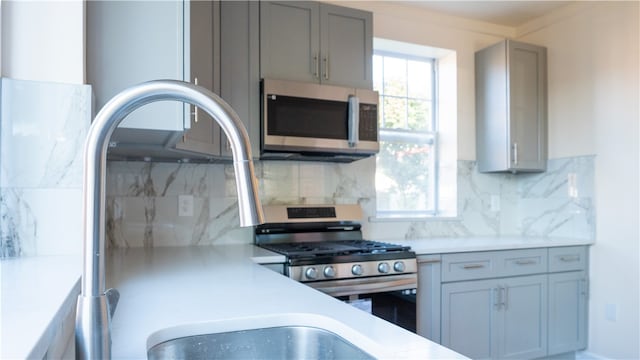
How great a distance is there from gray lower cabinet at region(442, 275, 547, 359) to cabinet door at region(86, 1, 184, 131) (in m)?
1.95

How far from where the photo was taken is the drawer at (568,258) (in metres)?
3.10

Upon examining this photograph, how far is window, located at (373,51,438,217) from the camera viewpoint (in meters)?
3.49

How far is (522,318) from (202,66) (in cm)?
255

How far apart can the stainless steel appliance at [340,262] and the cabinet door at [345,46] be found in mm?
872

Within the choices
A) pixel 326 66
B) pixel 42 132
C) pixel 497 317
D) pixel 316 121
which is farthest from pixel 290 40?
pixel 497 317

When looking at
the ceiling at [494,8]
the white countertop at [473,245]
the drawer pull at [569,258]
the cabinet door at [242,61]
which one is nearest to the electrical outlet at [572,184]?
the white countertop at [473,245]

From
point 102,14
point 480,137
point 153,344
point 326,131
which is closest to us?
point 153,344

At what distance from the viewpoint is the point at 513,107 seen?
3402 millimetres

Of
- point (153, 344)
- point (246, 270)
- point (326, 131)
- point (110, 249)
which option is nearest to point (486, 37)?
point (326, 131)

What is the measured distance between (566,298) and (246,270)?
8.09ft

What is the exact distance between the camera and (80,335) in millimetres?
574

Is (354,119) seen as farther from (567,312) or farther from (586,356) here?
(586,356)

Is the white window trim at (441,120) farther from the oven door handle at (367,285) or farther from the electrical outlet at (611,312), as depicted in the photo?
the electrical outlet at (611,312)

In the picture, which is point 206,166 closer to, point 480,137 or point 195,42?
point 195,42
